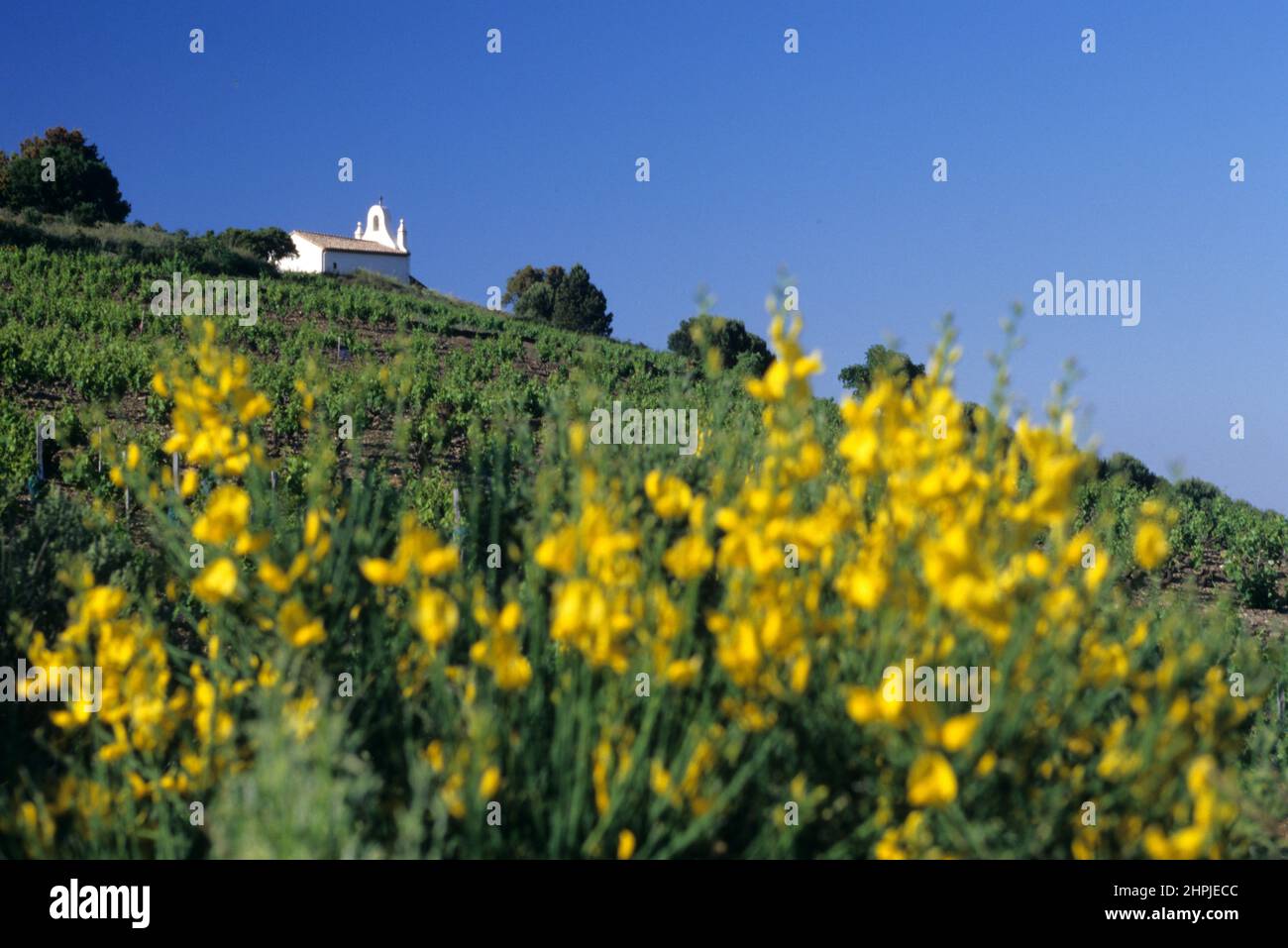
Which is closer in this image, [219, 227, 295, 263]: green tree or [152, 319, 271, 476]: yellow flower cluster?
[152, 319, 271, 476]: yellow flower cluster

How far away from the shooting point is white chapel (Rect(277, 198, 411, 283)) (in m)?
61.7

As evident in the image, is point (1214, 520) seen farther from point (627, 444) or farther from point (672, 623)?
point (672, 623)

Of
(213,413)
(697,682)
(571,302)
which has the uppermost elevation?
(571,302)

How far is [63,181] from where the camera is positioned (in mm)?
44688

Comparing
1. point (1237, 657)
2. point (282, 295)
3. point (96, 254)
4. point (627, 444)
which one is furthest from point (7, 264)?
point (1237, 657)

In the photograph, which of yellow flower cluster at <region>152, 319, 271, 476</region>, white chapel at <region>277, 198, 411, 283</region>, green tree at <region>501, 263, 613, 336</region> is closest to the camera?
yellow flower cluster at <region>152, 319, 271, 476</region>

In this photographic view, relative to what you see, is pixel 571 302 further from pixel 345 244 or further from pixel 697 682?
pixel 697 682

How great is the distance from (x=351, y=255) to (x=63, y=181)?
63.6ft

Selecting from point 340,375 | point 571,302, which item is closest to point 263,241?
point 571,302

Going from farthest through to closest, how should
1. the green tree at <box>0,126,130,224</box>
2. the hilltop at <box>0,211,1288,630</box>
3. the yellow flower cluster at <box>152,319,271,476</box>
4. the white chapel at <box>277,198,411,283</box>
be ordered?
the white chapel at <box>277,198,411,283</box> < the green tree at <box>0,126,130,224</box> < the hilltop at <box>0,211,1288,630</box> < the yellow flower cluster at <box>152,319,271,476</box>

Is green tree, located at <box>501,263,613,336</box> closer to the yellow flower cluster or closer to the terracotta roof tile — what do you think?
the terracotta roof tile

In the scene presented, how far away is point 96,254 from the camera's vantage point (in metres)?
25.6

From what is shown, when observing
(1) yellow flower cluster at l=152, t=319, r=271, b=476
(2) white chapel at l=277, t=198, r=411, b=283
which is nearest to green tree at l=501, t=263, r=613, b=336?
(2) white chapel at l=277, t=198, r=411, b=283

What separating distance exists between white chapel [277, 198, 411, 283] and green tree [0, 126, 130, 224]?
11.8 m
